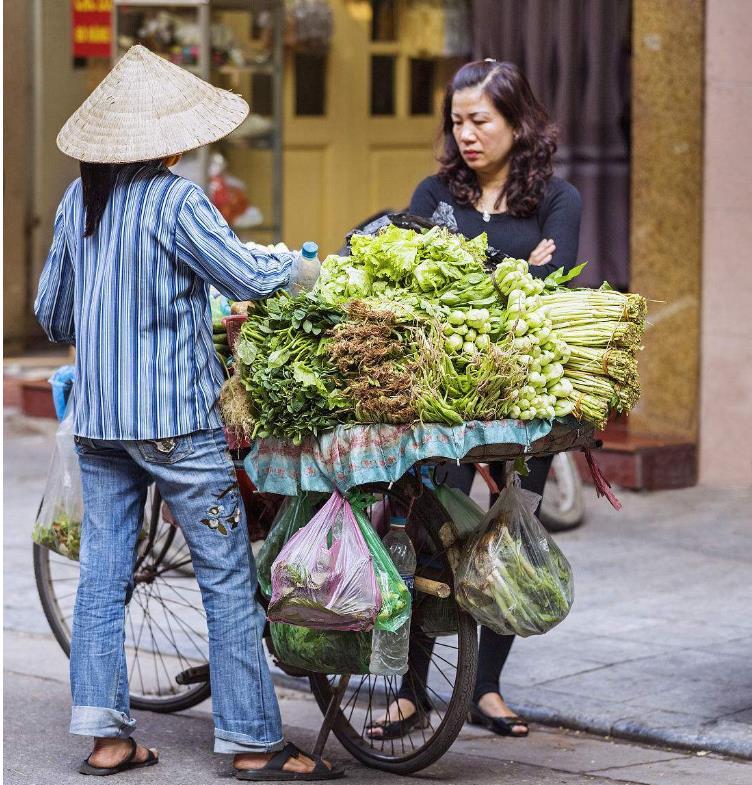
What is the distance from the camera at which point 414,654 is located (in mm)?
4742

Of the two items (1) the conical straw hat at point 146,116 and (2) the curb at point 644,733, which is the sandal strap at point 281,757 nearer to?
(2) the curb at point 644,733

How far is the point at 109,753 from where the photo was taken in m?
4.54

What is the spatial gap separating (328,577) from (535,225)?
5.26ft

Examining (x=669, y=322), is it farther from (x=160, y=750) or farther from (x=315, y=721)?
(x=160, y=750)

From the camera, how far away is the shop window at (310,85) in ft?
36.0

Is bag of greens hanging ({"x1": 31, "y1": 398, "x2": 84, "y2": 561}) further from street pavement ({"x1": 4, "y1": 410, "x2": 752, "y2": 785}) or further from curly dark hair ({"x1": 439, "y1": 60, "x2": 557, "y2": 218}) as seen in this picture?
curly dark hair ({"x1": 439, "y1": 60, "x2": 557, "y2": 218})

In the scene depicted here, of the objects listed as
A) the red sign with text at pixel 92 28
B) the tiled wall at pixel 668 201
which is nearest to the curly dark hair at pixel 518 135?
the tiled wall at pixel 668 201

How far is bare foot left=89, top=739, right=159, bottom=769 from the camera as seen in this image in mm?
4531

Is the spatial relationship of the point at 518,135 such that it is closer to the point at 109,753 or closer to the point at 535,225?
the point at 535,225

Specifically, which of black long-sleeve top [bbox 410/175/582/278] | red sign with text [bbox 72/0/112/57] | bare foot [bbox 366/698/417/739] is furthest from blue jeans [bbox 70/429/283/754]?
red sign with text [bbox 72/0/112/57]

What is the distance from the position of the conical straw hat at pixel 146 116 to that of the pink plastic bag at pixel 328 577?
3.53ft

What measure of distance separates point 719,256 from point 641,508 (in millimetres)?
1418

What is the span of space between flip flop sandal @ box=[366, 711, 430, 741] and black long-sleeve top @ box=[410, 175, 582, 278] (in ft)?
4.91

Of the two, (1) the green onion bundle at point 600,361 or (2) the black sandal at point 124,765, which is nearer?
(1) the green onion bundle at point 600,361
